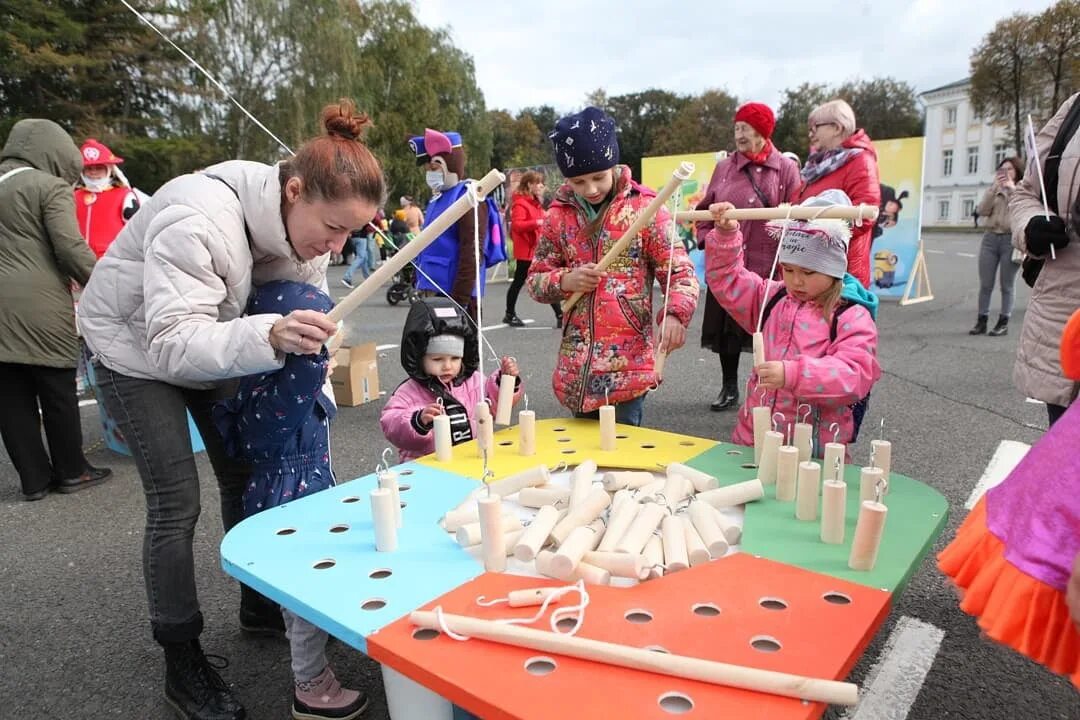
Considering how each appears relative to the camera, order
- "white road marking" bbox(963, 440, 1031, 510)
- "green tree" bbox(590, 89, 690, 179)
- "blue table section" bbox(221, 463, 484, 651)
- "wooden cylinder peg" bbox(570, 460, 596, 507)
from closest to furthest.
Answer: "blue table section" bbox(221, 463, 484, 651) → "wooden cylinder peg" bbox(570, 460, 596, 507) → "white road marking" bbox(963, 440, 1031, 510) → "green tree" bbox(590, 89, 690, 179)

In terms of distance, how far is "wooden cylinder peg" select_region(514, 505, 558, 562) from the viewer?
1478mm

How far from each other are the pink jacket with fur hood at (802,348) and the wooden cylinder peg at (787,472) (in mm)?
409

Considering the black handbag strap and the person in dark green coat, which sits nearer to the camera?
the black handbag strap

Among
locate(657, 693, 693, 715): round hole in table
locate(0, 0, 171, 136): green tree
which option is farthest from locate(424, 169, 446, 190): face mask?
locate(0, 0, 171, 136): green tree

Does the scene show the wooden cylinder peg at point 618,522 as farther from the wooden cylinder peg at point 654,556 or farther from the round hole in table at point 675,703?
the round hole in table at point 675,703

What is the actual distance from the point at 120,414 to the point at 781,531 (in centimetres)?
164

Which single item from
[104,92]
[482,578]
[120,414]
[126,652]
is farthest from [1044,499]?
[104,92]

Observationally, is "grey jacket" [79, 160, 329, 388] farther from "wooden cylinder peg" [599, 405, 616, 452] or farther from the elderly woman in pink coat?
the elderly woman in pink coat

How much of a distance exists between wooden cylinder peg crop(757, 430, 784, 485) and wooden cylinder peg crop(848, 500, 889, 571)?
1.46 feet

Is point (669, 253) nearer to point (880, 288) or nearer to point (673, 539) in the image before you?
point (673, 539)

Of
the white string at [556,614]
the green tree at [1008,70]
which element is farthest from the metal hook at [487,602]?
the green tree at [1008,70]

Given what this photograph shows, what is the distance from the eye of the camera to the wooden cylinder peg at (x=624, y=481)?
193cm

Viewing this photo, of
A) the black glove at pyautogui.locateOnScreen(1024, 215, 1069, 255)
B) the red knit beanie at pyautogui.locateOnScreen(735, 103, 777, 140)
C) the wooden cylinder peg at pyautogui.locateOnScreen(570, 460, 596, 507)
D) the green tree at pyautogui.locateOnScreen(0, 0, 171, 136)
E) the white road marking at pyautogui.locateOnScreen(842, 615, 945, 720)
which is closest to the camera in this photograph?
the wooden cylinder peg at pyautogui.locateOnScreen(570, 460, 596, 507)

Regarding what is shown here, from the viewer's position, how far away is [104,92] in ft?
68.4
